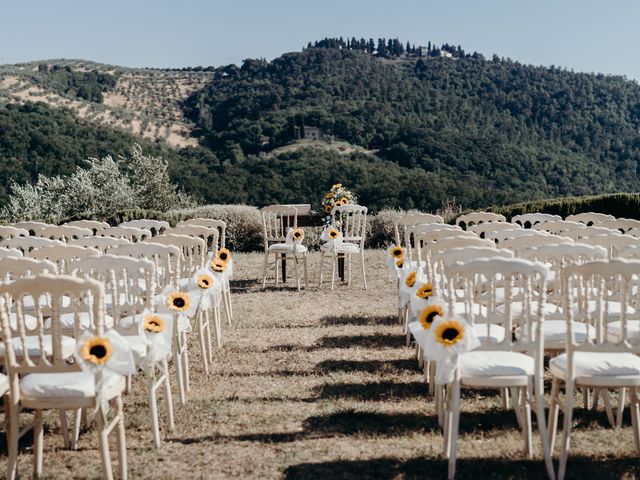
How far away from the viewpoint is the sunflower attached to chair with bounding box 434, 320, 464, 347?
9.39ft

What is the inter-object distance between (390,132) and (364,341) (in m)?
35.0

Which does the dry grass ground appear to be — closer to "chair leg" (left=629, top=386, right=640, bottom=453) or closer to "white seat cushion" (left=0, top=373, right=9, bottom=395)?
"chair leg" (left=629, top=386, right=640, bottom=453)

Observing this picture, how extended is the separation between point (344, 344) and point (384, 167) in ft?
90.9

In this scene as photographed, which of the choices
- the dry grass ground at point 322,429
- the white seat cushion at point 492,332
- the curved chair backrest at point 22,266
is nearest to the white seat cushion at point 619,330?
the dry grass ground at point 322,429

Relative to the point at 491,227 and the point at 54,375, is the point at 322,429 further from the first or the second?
the point at 491,227

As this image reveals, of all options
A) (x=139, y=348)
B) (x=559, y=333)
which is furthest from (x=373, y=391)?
(x=139, y=348)

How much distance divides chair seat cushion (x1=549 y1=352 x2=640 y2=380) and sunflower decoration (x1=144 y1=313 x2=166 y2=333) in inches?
80.0

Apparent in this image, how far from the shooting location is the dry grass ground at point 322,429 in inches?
123

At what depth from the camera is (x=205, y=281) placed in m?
4.38

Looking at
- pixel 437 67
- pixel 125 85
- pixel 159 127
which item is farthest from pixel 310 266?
pixel 125 85

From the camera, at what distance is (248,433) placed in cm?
361

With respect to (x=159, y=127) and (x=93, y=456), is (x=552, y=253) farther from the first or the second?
(x=159, y=127)

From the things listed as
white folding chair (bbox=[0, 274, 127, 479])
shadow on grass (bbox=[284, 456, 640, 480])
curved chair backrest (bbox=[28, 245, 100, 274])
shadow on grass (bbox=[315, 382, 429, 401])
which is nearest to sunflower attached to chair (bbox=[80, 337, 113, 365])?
→ white folding chair (bbox=[0, 274, 127, 479])

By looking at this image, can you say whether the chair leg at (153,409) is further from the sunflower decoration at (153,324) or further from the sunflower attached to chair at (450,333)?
the sunflower attached to chair at (450,333)
